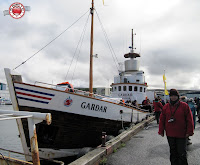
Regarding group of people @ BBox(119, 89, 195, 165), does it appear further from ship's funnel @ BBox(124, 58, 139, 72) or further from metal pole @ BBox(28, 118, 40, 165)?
ship's funnel @ BBox(124, 58, 139, 72)

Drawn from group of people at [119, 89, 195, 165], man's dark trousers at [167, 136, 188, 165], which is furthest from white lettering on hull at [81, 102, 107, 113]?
man's dark trousers at [167, 136, 188, 165]

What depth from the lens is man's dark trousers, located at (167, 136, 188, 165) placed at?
322 cm

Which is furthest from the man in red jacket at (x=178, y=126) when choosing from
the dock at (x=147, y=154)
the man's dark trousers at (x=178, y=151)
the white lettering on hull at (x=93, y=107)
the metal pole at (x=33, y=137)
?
the white lettering on hull at (x=93, y=107)

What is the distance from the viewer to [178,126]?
323 cm

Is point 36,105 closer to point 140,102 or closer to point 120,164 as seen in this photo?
point 120,164

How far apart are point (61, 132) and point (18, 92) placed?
219 centimetres

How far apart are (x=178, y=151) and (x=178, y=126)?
0.53 m

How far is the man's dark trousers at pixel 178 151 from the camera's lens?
322 centimetres

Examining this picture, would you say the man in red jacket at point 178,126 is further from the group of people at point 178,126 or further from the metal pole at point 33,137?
the metal pole at point 33,137

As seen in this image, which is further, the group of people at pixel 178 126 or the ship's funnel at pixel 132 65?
the ship's funnel at pixel 132 65
